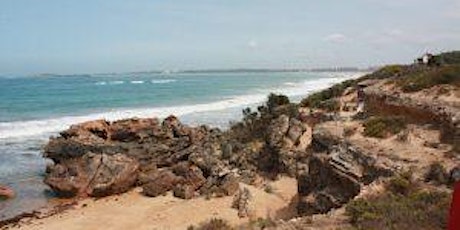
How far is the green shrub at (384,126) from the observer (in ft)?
57.0

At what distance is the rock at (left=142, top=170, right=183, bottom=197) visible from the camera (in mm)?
22523

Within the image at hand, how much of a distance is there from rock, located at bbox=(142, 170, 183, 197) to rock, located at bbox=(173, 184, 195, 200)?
2.73 ft

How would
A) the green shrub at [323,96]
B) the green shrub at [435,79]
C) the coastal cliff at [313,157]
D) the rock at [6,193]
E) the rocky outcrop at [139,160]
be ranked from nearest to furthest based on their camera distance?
the coastal cliff at [313,157]
the green shrub at [435,79]
the rocky outcrop at [139,160]
the rock at [6,193]
the green shrub at [323,96]

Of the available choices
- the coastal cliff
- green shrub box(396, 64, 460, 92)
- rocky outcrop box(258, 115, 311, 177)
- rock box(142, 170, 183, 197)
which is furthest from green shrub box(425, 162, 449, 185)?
rock box(142, 170, 183, 197)

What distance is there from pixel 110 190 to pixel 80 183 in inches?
55.5

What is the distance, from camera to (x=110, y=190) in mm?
23438

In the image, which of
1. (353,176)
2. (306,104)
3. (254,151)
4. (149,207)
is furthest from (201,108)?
(353,176)

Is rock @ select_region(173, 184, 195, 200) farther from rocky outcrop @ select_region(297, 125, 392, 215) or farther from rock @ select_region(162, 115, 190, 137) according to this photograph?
rock @ select_region(162, 115, 190, 137)

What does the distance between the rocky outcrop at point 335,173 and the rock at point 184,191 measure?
15.5ft

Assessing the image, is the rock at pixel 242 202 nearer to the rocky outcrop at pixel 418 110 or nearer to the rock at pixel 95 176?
the rocky outcrop at pixel 418 110

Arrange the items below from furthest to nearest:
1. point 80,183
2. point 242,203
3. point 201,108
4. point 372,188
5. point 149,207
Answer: point 201,108, point 80,183, point 149,207, point 242,203, point 372,188

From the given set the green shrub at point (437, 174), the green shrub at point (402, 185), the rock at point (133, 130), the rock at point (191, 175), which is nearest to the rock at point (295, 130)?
the rock at point (191, 175)

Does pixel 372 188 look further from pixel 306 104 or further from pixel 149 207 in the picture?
pixel 306 104

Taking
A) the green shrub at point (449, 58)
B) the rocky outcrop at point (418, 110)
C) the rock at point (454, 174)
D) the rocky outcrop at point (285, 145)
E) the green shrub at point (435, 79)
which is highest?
the green shrub at point (449, 58)
